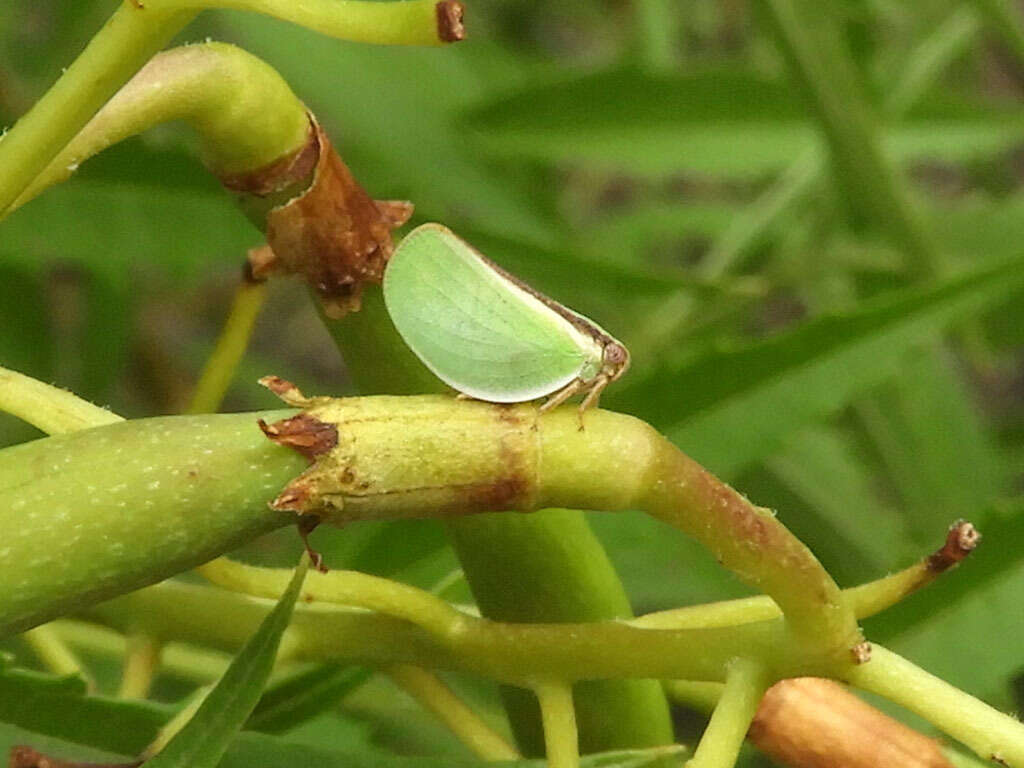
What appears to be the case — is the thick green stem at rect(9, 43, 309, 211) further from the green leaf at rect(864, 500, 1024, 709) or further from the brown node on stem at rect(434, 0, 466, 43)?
the green leaf at rect(864, 500, 1024, 709)

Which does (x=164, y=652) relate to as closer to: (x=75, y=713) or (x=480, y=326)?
(x=75, y=713)

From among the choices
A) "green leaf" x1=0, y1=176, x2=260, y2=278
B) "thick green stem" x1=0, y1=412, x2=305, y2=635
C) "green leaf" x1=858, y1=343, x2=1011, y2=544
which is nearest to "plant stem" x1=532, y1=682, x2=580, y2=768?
"thick green stem" x1=0, y1=412, x2=305, y2=635

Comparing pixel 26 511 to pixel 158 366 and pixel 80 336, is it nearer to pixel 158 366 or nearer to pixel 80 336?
pixel 80 336

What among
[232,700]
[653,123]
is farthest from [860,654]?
[653,123]

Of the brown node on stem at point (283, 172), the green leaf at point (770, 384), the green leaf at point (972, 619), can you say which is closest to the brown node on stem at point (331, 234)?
the brown node on stem at point (283, 172)

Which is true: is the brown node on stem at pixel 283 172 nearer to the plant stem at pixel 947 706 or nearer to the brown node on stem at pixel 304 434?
the brown node on stem at pixel 304 434

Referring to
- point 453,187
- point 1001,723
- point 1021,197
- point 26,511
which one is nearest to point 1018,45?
point 1021,197
